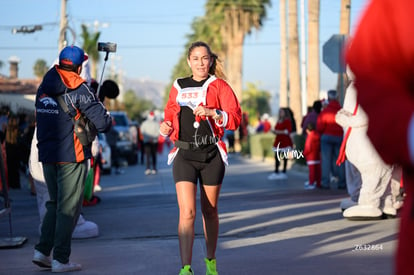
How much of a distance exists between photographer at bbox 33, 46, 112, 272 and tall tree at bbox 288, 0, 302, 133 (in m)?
29.2

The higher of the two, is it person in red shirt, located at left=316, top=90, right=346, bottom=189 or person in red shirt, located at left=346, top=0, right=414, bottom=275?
person in red shirt, located at left=346, top=0, right=414, bottom=275

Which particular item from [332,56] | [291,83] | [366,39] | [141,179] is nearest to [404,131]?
[366,39]

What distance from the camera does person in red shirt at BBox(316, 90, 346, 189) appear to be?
50.6 ft

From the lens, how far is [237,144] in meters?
52.4

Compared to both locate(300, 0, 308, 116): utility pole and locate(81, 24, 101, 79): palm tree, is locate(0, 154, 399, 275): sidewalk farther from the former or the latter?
locate(81, 24, 101, 79): palm tree

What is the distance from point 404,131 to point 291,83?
34.9m

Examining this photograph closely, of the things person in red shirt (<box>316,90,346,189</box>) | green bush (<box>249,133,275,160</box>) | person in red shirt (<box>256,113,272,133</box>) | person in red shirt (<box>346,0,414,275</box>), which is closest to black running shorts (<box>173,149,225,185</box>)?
person in red shirt (<box>346,0,414,275</box>)

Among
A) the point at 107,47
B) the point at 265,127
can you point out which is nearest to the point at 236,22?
the point at 265,127

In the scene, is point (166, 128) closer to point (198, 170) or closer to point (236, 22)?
point (198, 170)

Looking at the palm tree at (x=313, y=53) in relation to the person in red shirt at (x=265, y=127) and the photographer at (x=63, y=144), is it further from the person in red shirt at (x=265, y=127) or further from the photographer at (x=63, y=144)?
the photographer at (x=63, y=144)

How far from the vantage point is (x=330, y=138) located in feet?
52.3

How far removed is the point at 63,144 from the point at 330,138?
978 cm

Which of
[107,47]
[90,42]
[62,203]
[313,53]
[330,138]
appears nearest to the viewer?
[62,203]

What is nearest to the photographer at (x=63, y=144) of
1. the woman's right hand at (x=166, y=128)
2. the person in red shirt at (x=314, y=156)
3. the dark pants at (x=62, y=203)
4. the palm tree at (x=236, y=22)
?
the dark pants at (x=62, y=203)
